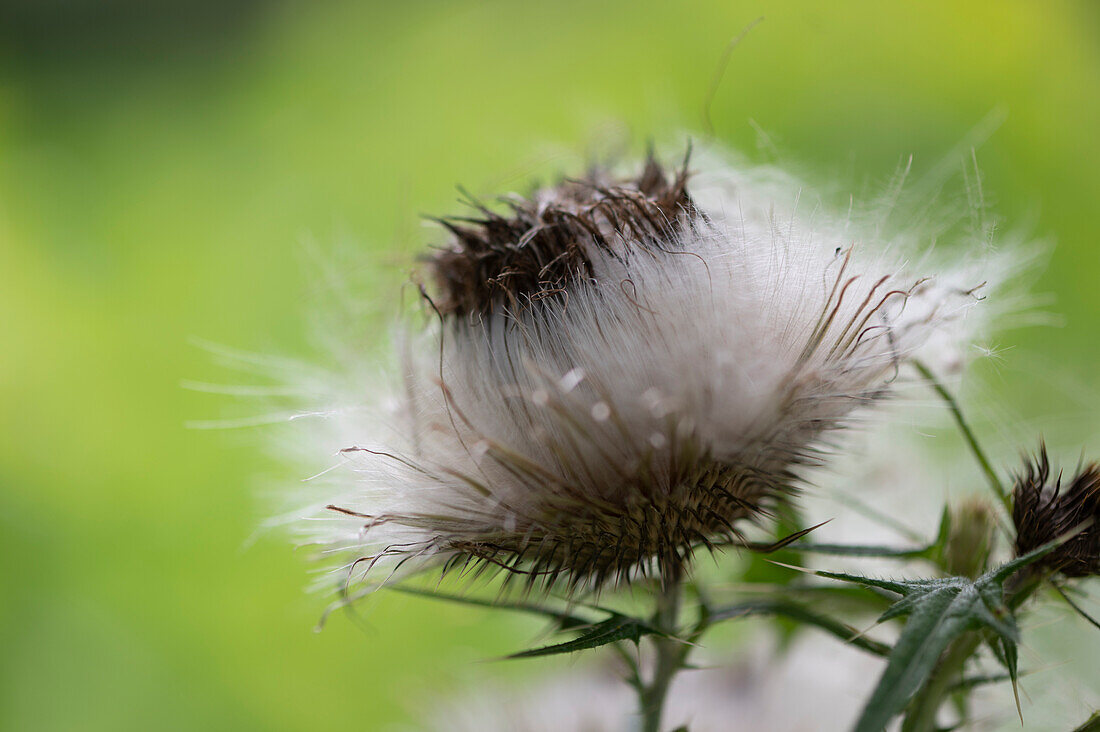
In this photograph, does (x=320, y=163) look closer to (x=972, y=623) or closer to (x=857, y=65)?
(x=857, y=65)

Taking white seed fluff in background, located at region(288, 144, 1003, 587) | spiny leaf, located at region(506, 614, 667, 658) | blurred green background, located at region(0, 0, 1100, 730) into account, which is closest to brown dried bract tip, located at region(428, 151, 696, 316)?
white seed fluff in background, located at region(288, 144, 1003, 587)

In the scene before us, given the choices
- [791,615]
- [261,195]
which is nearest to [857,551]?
[791,615]

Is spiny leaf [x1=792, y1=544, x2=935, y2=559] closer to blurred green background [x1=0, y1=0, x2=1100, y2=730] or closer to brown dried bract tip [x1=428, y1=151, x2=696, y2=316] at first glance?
brown dried bract tip [x1=428, y1=151, x2=696, y2=316]

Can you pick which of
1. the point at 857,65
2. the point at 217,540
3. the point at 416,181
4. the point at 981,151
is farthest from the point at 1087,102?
the point at 217,540

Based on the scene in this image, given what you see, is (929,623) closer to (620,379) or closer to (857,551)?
(857,551)

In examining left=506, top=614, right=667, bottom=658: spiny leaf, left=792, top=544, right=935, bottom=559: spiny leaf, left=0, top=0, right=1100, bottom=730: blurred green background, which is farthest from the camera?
left=0, top=0, right=1100, bottom=730: blurred green background

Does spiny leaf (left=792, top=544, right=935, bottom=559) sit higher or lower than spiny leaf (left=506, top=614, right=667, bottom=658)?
lower

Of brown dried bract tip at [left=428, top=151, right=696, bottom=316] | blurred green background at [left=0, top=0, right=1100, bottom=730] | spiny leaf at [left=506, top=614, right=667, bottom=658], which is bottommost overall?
spiny leaf at [left=506, top=614, right=667, bottom=658]
